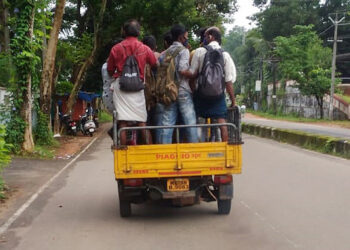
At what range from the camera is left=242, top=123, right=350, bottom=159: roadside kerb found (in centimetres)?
1574

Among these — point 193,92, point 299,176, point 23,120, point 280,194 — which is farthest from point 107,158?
point 193,92

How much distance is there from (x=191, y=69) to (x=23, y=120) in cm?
964

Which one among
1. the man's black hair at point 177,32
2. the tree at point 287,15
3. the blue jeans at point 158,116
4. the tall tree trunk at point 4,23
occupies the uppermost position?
the tree at point 287,15

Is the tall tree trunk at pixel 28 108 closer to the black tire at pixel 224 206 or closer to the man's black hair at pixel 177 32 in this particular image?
the man's black hair at pixel 177 32

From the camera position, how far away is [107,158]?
16.4 m

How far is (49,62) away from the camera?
59.0 feet

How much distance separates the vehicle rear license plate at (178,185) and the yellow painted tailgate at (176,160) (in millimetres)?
142

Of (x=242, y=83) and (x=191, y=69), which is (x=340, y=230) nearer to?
(x=191, y=69)

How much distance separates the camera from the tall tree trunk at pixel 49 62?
17.5 metres

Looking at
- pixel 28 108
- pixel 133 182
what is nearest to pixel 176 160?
pixel 133 182

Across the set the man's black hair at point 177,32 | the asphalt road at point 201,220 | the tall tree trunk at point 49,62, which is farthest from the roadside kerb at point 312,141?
the man's black hair at point 177,32

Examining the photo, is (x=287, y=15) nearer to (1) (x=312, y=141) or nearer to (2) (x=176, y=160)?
(1) (x=312, y=141)

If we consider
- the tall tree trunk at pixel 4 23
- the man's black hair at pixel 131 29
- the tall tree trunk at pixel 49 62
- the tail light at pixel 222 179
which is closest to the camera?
the tail light at pixel 222 179

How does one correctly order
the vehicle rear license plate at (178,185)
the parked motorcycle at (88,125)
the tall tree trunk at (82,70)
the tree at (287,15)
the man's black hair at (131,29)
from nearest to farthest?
1. the vehicle rear license plate at (178,185)
2. the man's black hair at (131,29)
3. the tall tree trunk at (82,70)
4. the parked motorcycle at (88,125)
5. the tree at (287,15)
